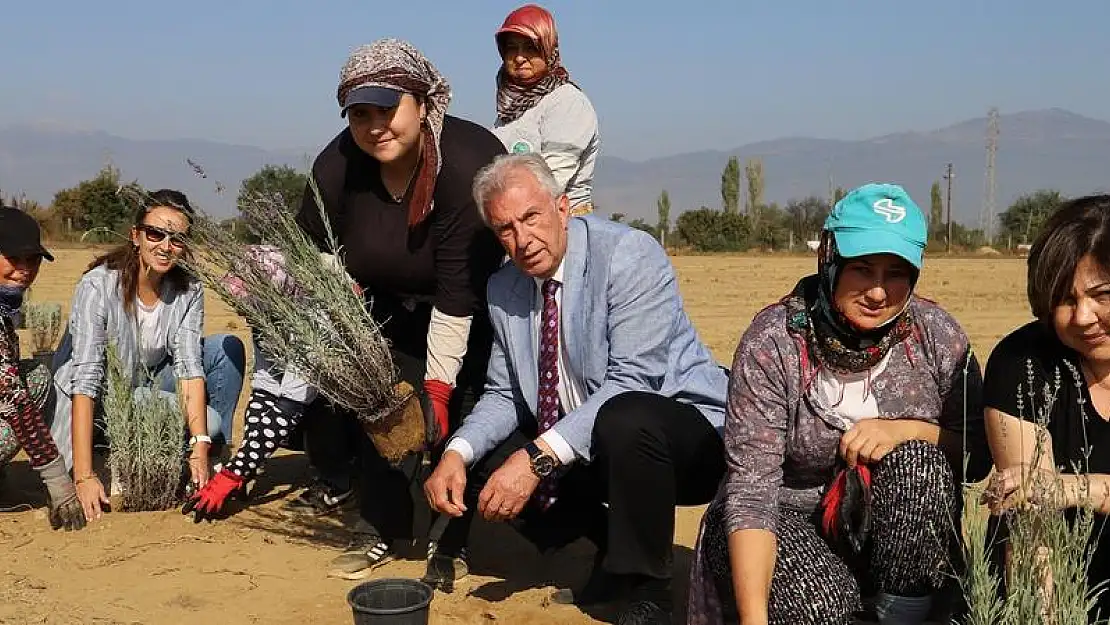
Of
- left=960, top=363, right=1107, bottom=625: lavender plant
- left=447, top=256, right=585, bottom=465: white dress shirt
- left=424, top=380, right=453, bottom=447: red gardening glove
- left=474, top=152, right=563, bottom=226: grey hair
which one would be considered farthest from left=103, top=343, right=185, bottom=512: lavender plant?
left=960, top=363, right=1107, bottom=625: lavender plant

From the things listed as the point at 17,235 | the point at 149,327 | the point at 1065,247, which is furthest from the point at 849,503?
the point at 17,235

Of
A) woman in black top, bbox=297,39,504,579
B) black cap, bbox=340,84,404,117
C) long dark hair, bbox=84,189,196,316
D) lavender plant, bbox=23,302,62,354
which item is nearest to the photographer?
black cap, bbox=340,84,404,117

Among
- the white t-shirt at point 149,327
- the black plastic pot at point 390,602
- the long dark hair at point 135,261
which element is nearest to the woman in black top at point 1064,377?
the black plastic pot at point 390,602

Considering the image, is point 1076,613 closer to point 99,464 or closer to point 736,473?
point 736,473

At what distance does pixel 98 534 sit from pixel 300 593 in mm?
1140

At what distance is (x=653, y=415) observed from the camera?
3.35 m

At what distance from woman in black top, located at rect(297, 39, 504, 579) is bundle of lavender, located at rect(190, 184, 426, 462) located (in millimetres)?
157

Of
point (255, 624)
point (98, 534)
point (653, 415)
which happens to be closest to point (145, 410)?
point (98, 534)

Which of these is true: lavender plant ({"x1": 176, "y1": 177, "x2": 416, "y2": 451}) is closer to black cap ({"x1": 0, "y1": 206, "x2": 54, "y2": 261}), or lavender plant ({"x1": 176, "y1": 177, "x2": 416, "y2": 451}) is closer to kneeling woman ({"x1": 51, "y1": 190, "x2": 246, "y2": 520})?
kneeling woman ({"x1": 51, "y1": 190, "x2": 246, "y2": 520})

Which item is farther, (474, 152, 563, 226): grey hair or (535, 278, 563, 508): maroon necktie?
(535, 278, 563, 508): maroon necktie

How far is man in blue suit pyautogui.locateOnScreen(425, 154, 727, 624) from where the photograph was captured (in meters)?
3.37

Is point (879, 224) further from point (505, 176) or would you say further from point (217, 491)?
point (217, 491)

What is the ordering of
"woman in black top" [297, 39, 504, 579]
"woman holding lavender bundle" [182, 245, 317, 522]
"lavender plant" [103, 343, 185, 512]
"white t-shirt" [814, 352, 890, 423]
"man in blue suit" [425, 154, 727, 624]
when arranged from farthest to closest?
"lavender plant" [103, 343, 185, 512] → "woman holding lavender bundle" [182, 245, 317, 522] → "woman in black top" [297, 39, 504, 579] → "man in blue suit" [425, 154, 727, 624] → "white t-shirt" [814, 352, 890, 423]

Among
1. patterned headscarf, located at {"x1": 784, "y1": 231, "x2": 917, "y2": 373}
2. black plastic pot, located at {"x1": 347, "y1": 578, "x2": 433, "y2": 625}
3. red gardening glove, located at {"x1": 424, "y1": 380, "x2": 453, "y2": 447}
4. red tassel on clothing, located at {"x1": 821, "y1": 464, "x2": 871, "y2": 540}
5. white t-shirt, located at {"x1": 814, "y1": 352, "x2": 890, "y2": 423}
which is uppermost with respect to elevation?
patterned headscarf, located at {"x1": 784, "y1": 231, "x2": 917, "y2": 373}
